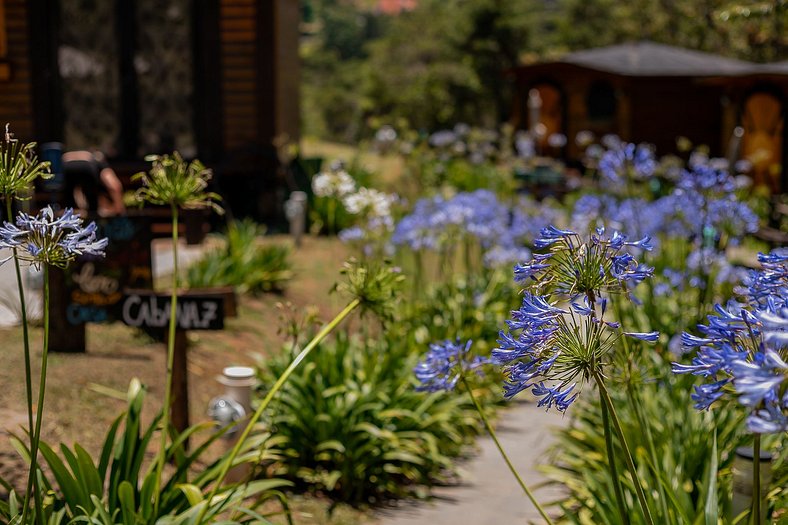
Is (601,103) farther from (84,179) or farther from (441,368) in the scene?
(441,368)

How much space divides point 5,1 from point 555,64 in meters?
15.4

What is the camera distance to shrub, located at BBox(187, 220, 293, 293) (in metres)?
9.39

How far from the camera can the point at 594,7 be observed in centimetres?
4694

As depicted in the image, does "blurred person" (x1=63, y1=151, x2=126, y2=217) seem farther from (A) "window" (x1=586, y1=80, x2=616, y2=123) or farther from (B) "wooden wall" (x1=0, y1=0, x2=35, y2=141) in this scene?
(A) "window" (x1=586, y1=80, x2=616, y2=123)

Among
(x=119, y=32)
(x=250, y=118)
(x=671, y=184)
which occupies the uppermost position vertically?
(x=119, y=32)

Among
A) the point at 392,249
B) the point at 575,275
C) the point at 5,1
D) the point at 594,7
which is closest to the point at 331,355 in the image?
the point at 392,249

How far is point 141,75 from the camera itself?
15367mm

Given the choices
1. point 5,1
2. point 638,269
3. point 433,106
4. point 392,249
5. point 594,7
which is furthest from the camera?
point 594,7

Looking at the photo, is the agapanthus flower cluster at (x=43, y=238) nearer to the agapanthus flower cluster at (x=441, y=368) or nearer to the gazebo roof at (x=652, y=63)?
the agapanthus flower cluster at (x=441, y=368)

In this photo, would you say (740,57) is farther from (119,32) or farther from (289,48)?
(119,32)

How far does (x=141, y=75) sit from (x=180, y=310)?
10589 mm

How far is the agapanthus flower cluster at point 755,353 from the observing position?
71.9 inches

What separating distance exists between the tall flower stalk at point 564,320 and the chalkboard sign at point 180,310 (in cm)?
296

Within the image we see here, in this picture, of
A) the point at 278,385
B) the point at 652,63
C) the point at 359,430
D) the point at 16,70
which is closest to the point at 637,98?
the point at 652,63
